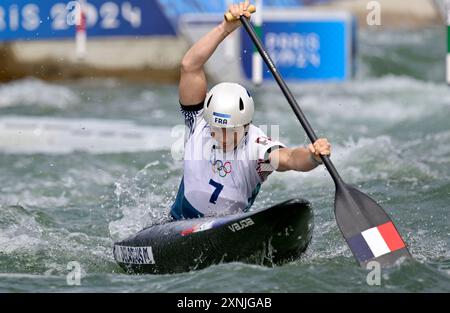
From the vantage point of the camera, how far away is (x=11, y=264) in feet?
24.8

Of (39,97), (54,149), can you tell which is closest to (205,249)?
(54,149)

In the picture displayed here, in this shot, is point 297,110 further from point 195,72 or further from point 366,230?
point 366,230

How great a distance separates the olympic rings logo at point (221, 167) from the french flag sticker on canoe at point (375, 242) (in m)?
0.85

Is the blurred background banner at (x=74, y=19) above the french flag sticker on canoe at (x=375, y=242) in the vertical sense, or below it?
above

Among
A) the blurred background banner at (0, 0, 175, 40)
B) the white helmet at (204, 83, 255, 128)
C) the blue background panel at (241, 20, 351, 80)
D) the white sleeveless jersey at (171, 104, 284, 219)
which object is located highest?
the blurred background banner at (0, 0, 175, 40)

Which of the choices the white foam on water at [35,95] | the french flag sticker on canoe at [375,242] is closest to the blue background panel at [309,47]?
the white foam on water at [35,95]

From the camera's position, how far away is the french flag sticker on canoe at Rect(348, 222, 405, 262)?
6770 mm

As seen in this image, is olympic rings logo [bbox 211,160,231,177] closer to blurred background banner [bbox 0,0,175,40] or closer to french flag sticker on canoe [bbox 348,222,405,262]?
french flag sticker on canoe [bbox 348,222,405,262]

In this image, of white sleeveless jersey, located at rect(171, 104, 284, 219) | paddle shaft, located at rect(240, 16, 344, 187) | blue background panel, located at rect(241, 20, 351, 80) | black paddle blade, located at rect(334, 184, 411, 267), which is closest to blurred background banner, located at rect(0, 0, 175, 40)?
blue background panel, located at rect(241, 20, 351, 80)

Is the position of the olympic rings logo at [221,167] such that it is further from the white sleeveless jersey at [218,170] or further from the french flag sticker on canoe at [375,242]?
the french flag sticker on canoe at [375,242]

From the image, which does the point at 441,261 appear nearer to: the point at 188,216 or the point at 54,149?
A: the point at 188,216

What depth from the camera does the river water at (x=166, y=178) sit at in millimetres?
6816

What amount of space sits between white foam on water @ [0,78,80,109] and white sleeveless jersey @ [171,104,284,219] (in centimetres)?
769

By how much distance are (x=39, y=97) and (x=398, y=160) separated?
19.5ft
